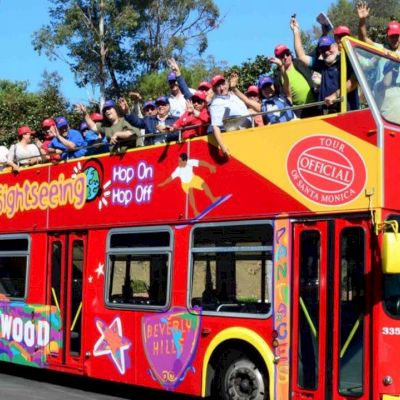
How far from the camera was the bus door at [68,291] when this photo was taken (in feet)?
34.5

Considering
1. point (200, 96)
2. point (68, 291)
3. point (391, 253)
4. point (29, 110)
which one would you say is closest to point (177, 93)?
point (200, 96)

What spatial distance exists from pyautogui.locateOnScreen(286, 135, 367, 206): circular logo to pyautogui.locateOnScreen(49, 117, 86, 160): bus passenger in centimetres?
420

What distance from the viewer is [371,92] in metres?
7.36

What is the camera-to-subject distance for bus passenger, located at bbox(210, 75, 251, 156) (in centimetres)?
868

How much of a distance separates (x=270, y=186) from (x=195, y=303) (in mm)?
1746

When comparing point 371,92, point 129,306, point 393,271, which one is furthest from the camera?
point 129,306

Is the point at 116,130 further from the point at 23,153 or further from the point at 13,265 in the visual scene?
the point at 13,265

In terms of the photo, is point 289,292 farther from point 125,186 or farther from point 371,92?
point 125,186

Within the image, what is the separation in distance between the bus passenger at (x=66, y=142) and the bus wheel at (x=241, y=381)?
4.31 metres

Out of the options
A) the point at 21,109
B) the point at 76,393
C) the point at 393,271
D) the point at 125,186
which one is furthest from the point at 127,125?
the point at 21,109

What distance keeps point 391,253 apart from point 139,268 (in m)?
4.03

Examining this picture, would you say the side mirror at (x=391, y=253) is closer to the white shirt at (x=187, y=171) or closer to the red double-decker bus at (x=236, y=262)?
the red double-decker bus at (x=236, y=262)

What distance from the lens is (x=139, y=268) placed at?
31.4 ft

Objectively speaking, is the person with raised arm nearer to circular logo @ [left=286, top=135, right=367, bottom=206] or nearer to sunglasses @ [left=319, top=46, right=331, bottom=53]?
sunglasses @ [left=319, top=46, right=331, bottom=53]
